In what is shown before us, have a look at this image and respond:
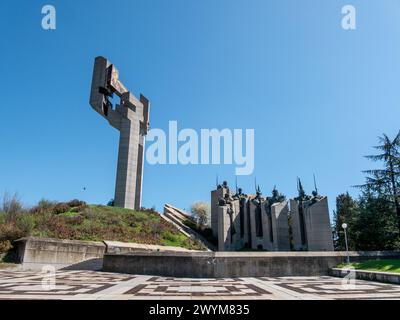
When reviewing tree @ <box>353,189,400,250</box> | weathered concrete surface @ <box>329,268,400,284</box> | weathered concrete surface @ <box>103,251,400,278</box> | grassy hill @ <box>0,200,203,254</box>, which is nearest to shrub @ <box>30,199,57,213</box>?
Result: grassy hill @ <box>0,200,203,254</box>

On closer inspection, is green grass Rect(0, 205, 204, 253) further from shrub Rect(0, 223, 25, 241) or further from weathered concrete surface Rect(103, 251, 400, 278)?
weathered concrete surface Rect(103, 251, 400, 278)

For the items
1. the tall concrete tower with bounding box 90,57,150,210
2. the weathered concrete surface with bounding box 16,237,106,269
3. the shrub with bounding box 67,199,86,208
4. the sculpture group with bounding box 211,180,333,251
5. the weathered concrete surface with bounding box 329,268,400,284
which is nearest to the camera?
the weathered concrete surface with bounding box 329,268,400,284

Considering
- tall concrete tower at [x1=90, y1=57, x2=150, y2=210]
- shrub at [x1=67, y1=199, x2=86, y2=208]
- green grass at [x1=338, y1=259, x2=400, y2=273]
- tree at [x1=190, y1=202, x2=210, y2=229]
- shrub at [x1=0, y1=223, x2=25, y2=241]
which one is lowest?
green grass at [x1=338, y1=259, x2=400, y2=273]

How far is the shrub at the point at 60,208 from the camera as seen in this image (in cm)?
2894

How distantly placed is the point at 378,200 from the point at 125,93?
36653 mm

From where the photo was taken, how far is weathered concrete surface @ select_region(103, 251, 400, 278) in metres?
14.4

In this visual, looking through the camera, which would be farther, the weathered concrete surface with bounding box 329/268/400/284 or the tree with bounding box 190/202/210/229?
the tree with bounding box 190/202/210/229

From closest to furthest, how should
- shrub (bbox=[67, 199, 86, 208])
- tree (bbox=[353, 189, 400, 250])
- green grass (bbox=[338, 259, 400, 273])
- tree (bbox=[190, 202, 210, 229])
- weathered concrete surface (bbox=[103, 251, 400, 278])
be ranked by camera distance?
green grass (bbox=[338, 259, 400, 273]) < weathered concrete surface (bbox=[103, 251, 400, 278]) < tree (bbox=[353, 189, 400, 250]) < shrub (bbox=[67, 199, 86, 208]) < tree (bbox=[190, 202, 210, 229])

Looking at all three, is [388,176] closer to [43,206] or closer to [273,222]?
[273,222]

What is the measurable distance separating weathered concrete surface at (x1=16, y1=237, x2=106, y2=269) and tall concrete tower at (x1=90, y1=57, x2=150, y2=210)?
18.5m

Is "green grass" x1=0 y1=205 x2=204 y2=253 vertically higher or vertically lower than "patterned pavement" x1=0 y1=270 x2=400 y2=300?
higher

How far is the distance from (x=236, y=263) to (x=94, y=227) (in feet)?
53.6

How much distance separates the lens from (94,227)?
26.0 meters
